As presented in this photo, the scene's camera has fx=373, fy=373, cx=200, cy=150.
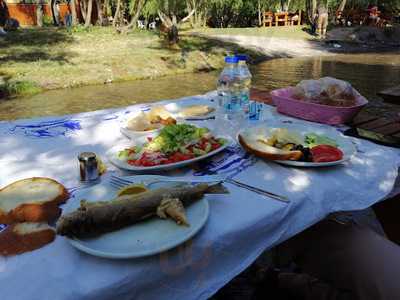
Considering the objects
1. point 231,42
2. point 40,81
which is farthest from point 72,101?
point 231,42

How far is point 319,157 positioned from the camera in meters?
1.57

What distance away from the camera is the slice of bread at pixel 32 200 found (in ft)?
3.96

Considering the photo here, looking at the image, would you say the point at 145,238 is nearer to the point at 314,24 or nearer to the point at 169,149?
the point at 169,149

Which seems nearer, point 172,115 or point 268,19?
point 172,115

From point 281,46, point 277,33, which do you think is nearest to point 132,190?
point 281,46

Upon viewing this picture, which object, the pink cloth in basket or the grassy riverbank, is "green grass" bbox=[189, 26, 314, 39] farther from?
the pink cloth in basket

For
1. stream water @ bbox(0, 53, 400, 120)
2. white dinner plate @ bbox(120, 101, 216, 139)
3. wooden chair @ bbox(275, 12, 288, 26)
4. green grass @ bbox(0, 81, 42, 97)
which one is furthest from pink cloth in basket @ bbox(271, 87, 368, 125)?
wooden chair @ bbox(275, 12, 288, 26)

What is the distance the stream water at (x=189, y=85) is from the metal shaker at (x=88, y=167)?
19.6 feet

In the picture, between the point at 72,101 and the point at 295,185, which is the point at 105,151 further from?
the point at 72,101

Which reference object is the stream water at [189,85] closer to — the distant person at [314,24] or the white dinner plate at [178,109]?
the white dinner plate at [178,109]

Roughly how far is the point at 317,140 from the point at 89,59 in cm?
1060

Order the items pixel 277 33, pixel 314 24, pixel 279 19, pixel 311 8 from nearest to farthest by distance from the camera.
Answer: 1. pixel 277 33
2. pixel 314 24
3. pixel 311 8
4. pixel 279 19

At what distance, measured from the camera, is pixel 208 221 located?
3.86ft

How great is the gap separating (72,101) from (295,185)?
742 centimetres
